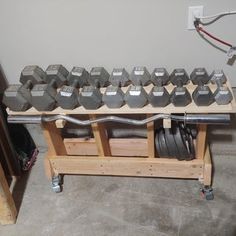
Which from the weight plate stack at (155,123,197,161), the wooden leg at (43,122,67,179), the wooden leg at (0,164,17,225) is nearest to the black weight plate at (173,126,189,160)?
the weight plate stack at (155,123,197,161)

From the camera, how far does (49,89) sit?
5.56ft

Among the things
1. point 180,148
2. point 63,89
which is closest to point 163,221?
point 180,148

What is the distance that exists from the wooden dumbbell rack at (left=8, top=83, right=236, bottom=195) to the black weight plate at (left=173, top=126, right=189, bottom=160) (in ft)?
0.16

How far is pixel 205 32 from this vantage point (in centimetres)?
168

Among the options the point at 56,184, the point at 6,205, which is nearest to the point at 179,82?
the point at 56,184

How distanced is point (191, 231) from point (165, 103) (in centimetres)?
66

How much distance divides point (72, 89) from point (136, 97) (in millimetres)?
322

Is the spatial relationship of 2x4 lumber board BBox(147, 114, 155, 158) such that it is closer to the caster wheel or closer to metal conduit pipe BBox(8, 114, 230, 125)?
metal conduit pipe BBox(8, 114, 230, 125)

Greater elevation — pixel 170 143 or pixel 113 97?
pixel 113 97

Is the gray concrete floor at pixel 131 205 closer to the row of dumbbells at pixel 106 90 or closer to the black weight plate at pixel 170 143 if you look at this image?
the black weight plate at pixel 170 143

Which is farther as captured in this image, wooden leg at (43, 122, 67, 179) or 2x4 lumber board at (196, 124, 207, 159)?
wooden leg at (43, 122, 67, 179)

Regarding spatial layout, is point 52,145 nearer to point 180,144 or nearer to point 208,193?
point 180,144

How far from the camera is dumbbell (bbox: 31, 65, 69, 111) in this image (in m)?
1.65

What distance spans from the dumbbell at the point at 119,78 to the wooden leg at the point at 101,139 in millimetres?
241
